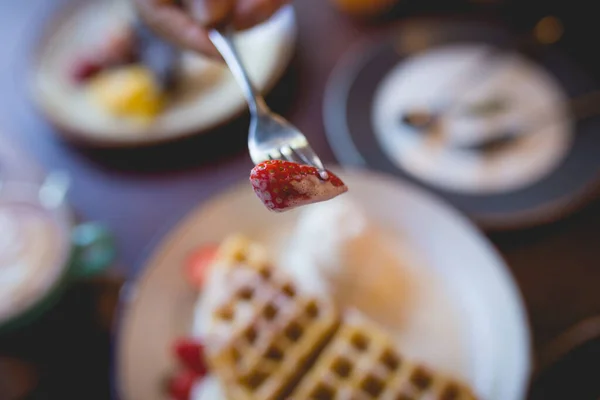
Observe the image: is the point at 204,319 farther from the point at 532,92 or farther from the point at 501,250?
the point at 532,92

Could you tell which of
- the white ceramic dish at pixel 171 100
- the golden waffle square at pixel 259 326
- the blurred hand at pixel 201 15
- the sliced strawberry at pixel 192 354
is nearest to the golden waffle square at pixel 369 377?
the golden waffle square at pixel 259 326

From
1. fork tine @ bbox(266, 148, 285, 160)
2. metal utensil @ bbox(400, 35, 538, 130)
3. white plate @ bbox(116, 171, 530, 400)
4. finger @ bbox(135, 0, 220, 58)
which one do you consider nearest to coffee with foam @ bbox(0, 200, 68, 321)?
white plate @ bbox(116, 171, 530, 400)

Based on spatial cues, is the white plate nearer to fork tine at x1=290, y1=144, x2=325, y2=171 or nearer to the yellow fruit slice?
the yellow fruit slice

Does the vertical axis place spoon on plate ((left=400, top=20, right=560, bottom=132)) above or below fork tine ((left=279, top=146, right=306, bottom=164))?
above

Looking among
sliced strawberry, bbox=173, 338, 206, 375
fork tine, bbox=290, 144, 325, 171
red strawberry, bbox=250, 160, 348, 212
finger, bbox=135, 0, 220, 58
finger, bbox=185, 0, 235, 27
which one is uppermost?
finger, bbox=185, 0, 235, 27

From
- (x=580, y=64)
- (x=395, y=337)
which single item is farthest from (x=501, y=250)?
(x=580, y=64)

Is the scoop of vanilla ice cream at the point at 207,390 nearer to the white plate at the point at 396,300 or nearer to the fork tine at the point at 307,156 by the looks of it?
the white plate at the point at 396,300
